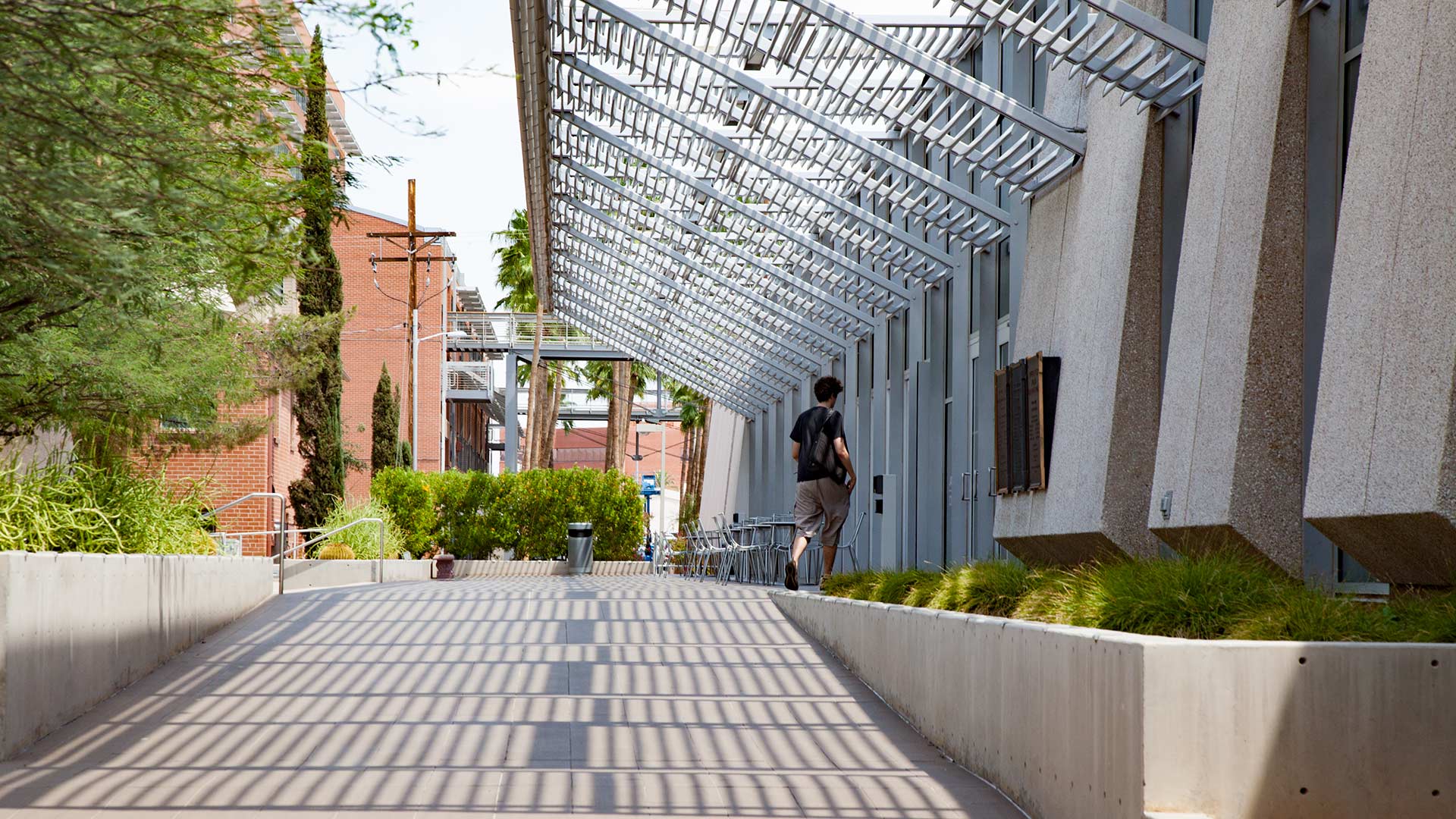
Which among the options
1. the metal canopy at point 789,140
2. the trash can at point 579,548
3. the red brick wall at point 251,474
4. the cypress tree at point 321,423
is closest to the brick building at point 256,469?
the red brick wall at point 251,474

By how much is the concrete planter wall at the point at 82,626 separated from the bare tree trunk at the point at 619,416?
34293mm

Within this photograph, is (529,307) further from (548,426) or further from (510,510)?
(510,510)

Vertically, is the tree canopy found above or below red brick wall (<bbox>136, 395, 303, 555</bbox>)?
above

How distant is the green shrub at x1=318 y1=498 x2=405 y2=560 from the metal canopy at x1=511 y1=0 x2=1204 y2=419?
5.30 m

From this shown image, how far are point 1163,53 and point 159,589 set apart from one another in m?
7.34

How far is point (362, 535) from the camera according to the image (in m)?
25.4

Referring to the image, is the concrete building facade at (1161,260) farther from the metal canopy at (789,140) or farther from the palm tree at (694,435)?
the palm tree at (694,435)

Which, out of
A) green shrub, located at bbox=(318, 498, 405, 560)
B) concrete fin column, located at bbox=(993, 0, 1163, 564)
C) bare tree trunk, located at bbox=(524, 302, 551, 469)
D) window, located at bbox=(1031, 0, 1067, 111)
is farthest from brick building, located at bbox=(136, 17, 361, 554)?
concrete fin column, located at bbox=(993, 0, 1163, 564)

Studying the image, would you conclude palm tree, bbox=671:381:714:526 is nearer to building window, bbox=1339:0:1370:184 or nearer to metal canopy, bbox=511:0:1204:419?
metal canopy, bbox=511:0:1204:419

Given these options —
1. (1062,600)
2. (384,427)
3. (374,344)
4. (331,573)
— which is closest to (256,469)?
(331,573)

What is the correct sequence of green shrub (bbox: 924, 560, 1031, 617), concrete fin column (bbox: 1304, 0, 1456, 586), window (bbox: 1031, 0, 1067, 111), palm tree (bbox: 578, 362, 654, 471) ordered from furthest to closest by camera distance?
palm tree (bbox: 578, 362, 654, 471), window (bbox: 1031, 0, 1067, 111), green shrub (bbox: 924, 560, 1031, 617), concrete fin column (bbox: 1304, 0, 1456, 586)

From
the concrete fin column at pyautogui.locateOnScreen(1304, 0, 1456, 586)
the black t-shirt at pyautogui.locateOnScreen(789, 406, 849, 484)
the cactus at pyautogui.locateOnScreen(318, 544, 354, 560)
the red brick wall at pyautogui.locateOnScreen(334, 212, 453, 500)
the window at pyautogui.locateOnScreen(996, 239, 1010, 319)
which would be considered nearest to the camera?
the concrete fin column at pyautogui.locateOnScreen(1304, 0, 1456, 586)

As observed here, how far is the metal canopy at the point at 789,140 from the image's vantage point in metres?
11.4

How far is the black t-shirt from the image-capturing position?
12539 millimetres
